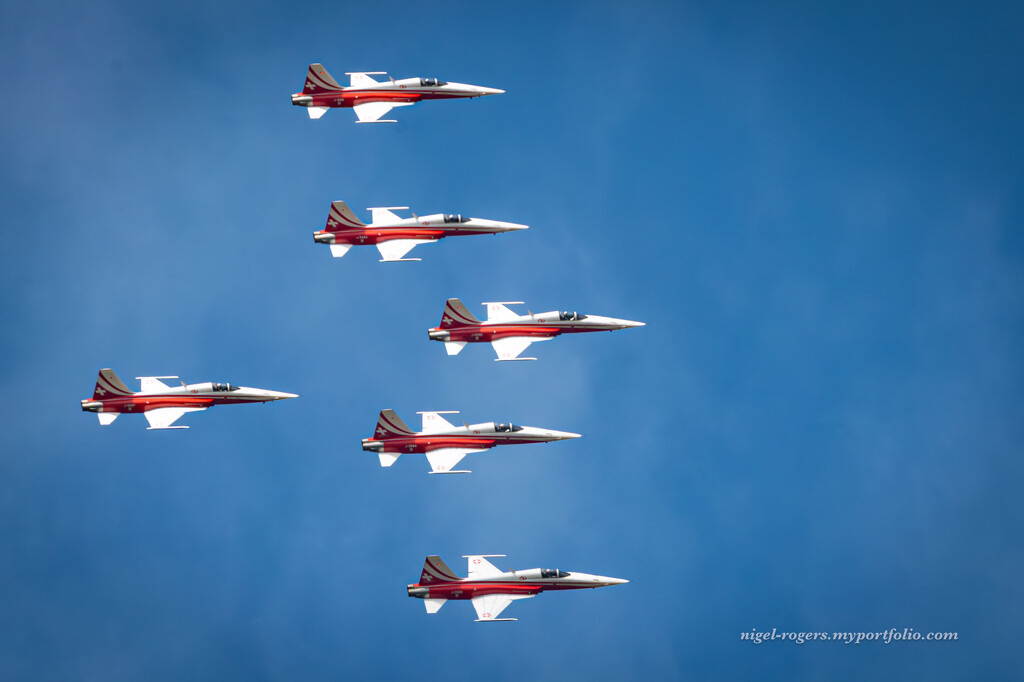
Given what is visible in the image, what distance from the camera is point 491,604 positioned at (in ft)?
180

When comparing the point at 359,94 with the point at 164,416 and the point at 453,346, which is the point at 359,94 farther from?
the point at 164,416

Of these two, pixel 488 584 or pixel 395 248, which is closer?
pixel 488 584

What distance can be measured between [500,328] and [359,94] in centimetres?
1267

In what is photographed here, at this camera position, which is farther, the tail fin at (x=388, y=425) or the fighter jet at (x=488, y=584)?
the tail fin at (x=388, y=425)

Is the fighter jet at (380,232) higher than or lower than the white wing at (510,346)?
higher

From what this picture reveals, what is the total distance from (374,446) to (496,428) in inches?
208

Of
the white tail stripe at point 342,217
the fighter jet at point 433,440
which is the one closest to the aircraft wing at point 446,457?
the fighter jet at point 433,440

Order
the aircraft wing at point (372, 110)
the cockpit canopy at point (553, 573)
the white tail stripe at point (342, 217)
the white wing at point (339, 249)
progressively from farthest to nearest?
the aircraft wing at point (372, 110), the white wing at point (339, 249), the white tail stripe at point (342, 217), the cockpit canopy at point (553, 573)

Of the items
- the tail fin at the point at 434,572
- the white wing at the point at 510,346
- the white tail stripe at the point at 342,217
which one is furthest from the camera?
the white tail stripe at the point at 342,217

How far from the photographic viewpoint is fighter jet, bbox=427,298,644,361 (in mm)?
56125

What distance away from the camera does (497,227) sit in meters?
58.7

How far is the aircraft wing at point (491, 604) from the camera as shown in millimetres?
54781

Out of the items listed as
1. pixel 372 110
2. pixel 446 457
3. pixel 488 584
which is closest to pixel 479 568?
pixel 488 584

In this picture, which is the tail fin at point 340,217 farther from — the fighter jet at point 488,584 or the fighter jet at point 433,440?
the fighter jet at point 488,584
